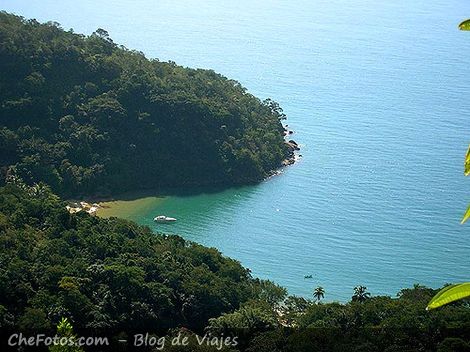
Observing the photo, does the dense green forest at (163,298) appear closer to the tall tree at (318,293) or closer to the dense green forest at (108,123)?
the tall tree at (318,293)

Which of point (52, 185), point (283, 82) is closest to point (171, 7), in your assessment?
point (283, 82)

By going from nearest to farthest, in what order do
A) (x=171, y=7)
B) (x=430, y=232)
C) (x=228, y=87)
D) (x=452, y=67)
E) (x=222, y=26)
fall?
(x=430, y=232)
(x=228, y=87)
(x=452, y=67)
(x=222, y=26)
(x=171, y=7)

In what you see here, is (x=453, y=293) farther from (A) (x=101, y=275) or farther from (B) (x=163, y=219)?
(B) (x=163, y=219)

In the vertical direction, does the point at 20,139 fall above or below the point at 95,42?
below

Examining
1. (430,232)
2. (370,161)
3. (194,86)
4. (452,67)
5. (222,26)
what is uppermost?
(222,26)

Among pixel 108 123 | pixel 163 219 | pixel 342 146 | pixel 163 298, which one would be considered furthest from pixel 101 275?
pixel 342 146

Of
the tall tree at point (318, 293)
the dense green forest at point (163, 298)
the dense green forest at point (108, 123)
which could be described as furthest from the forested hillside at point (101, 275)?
the dense green forest at point (108, 123)

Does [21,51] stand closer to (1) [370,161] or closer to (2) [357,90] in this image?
(1) [370,161]
